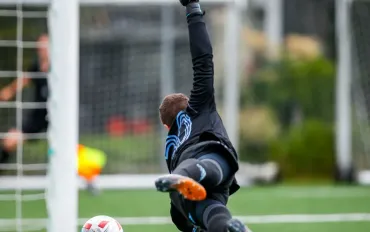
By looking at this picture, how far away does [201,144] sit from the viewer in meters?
6.00

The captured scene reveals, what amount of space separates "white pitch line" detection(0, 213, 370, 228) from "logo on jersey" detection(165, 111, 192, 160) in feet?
12.6

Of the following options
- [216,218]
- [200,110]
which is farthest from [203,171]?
[200,110]

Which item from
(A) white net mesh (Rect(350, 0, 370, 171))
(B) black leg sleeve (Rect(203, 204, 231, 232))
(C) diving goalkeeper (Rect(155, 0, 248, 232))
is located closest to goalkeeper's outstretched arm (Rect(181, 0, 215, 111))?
(C) diving goalkeeper (Rect(155, 0, 248, 232))

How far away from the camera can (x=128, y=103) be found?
594 inches

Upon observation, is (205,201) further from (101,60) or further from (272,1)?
(272,1)

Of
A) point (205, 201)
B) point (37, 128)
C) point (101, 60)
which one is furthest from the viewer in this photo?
point (101, 60)

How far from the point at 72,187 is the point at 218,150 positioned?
226 cm

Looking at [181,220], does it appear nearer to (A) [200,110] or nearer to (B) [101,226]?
(B) [101,226]

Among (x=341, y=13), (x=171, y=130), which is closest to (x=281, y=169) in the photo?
(x=341, y=13)

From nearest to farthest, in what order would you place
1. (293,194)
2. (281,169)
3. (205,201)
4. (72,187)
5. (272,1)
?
1. (205,201)
2. (72,187)
3. (293,194)
4. (281,169)
5. (272,1)

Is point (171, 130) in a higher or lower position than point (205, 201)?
higher

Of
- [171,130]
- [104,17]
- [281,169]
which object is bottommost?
[281,169]

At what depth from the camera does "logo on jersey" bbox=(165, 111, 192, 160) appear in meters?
6.20

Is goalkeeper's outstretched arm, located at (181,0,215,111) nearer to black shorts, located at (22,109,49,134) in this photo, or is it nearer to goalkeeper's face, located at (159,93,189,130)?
goalkeeper's face, located at (159,93,189,130)
